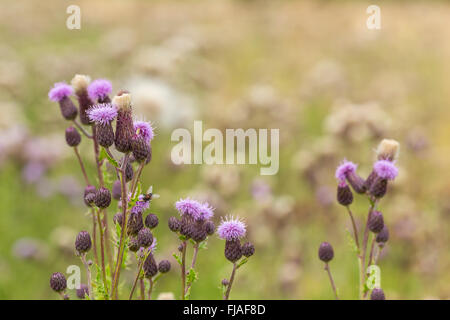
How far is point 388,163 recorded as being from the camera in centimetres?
231

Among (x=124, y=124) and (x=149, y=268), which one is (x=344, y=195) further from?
(x=124, y=124)

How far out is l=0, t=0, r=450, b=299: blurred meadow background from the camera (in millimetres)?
4586

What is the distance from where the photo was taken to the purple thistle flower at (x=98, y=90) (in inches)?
92.7

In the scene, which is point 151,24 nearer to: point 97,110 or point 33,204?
point 33,204

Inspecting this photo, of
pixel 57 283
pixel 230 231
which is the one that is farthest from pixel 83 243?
pixel 230 231

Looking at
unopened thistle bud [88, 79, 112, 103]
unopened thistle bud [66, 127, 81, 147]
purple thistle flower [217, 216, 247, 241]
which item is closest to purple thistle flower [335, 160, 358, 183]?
purple thistle flower [217, 216, 247, 241]

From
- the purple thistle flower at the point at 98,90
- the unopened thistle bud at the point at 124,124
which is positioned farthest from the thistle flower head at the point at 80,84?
the unopened thistle bud at the point at 124,124

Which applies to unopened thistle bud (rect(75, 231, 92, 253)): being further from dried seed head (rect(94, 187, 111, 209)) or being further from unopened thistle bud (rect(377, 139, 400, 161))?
unopened thistle bud (rect(377, 139, 400, 161))

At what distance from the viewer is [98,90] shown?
7.72 ft

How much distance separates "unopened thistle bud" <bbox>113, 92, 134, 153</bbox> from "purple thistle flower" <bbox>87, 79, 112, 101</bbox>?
1.22 feet

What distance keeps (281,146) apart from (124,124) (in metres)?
4.77

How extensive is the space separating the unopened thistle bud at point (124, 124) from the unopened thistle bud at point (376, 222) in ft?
3.54

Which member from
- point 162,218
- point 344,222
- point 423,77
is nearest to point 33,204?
point 162,218

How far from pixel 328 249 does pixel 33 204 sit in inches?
166
